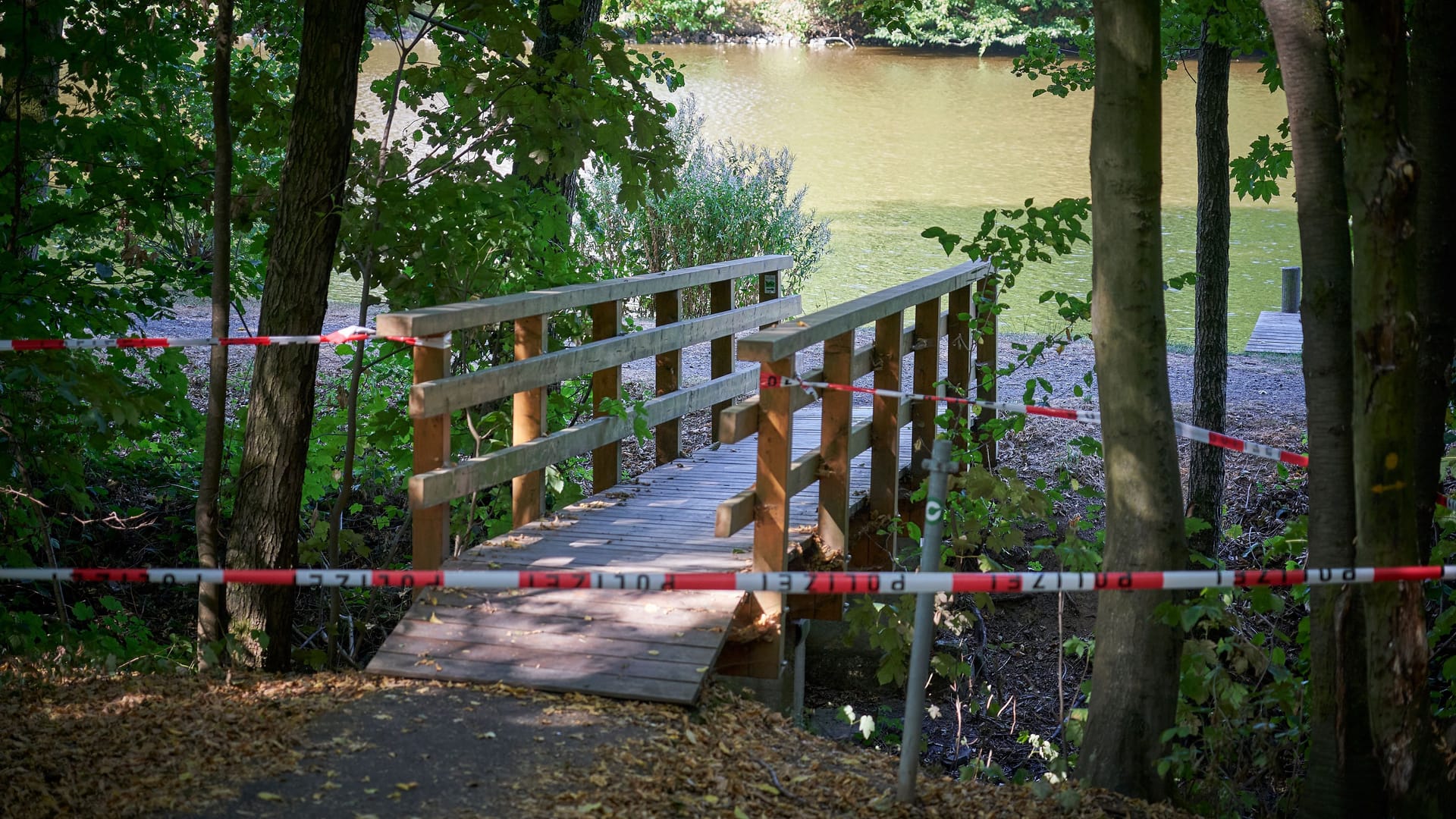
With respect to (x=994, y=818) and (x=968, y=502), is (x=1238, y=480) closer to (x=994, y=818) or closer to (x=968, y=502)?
(x=968, y=502)

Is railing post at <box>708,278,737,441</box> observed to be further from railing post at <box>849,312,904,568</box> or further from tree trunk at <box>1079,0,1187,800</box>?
tree trunk at <box>1079,0,1187,800</box>

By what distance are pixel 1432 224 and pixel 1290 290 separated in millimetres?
15433

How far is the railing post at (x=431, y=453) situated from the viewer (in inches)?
187

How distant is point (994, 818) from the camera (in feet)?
11.9

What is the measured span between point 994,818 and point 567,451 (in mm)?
2640

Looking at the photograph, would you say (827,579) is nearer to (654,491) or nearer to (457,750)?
(457,750)

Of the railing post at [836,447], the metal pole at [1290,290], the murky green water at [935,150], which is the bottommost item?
the railing post at [836,447]

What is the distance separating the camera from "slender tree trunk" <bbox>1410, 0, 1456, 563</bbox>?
3660 mm

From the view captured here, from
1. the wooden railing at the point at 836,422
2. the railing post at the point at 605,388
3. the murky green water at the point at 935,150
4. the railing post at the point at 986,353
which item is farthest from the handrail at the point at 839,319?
the murky green water at the point at 935,150

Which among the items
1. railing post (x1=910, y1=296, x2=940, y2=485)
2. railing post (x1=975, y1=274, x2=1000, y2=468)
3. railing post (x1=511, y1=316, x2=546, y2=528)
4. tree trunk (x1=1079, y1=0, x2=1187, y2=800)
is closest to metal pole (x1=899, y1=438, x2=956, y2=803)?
tree trunk (x1=1079, y1=0, x2=1187, y2=800)

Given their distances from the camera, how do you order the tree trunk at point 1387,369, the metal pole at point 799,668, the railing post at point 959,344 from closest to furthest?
the tree trunk at point 1387,369
the metal pole at point 799,668
the railing post at point 959,344

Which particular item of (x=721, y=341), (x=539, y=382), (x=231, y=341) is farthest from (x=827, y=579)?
(x=721, y=341)

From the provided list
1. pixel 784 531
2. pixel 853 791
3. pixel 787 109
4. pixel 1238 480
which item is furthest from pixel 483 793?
pixel 787 109

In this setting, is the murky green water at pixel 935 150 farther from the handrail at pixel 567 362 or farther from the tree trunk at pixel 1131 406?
the tree trunk at pixel 1131 406
